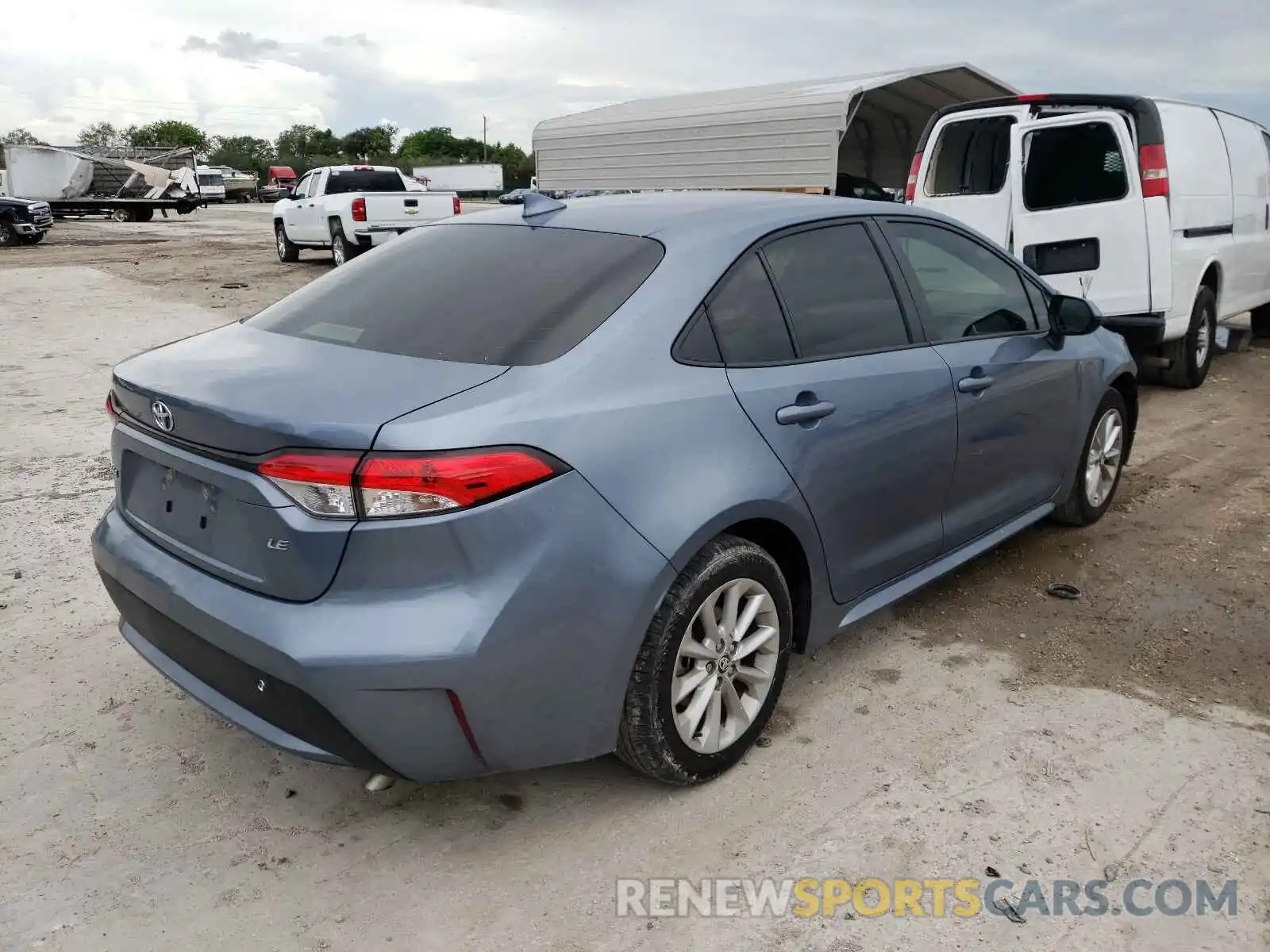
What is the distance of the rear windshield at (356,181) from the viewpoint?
720 inches

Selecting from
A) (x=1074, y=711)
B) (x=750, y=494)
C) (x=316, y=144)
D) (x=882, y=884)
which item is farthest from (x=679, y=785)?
(x=316, y=144)

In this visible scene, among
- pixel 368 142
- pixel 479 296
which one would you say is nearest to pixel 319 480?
pixel 479 296

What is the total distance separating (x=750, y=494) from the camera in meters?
2.73

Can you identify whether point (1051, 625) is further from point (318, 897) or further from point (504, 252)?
point (318, 897)

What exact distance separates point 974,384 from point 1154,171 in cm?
427

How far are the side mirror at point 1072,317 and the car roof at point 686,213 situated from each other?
91 centimetres

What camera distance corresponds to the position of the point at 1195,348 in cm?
800

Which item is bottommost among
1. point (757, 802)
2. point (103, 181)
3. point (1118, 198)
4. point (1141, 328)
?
point (757, 802)

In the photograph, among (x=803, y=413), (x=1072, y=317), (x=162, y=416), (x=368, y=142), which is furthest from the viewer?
(x=368, y=142)

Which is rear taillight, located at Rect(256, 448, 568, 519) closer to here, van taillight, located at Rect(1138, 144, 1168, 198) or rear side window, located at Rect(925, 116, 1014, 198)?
van taillight, located at Rect(1138, 144, 1168, 198)

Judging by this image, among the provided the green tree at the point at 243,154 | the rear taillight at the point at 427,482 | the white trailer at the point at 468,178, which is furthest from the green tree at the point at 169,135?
the rear taillight at the point at 427,482

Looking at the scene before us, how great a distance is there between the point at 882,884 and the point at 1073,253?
588cm

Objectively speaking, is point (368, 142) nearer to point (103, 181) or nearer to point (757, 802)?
point (103, 181)

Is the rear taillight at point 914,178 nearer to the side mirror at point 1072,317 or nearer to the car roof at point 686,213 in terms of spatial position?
the side mirror at point 1072,317
